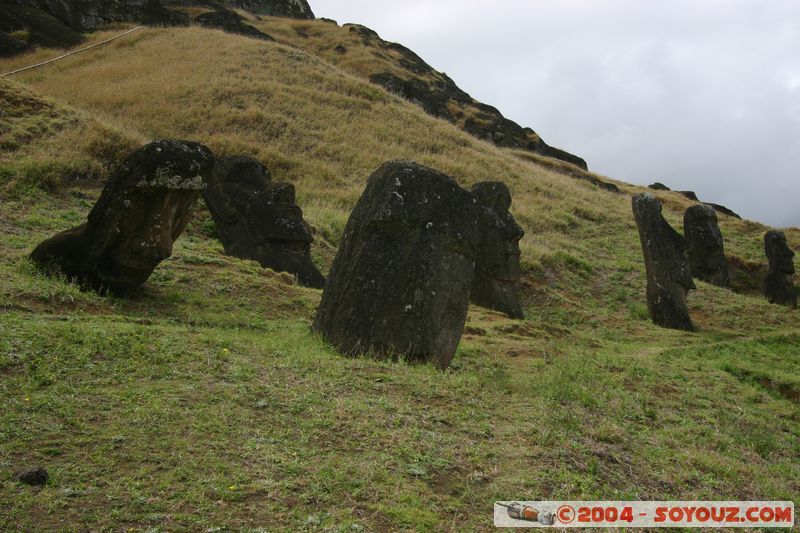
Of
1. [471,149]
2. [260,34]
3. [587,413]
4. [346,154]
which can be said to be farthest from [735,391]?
[260,34]

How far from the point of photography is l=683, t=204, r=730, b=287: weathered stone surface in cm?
2539

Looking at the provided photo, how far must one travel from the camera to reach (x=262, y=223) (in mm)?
16562

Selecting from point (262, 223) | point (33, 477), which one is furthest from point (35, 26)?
point (33, 477)

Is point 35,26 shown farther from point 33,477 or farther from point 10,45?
point 33,477

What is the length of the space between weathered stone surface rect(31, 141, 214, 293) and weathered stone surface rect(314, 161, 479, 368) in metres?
2.71

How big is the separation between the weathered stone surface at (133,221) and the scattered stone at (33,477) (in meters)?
6.58

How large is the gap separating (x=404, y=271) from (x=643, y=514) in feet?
16.0

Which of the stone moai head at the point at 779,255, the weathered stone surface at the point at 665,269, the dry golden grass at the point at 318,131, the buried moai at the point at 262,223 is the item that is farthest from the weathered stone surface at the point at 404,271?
the stone moai head at the point at 779,255

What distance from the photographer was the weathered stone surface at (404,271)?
909 centimetres

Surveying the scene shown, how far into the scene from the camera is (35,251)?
11.2 m

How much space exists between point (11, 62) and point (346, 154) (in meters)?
19.9

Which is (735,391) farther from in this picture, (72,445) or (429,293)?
(72,445)

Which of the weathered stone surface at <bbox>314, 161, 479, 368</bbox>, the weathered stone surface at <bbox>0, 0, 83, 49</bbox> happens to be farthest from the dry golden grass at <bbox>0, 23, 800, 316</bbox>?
the weathered stone surface at <bbox>314, 161, 479, 368</bbox>

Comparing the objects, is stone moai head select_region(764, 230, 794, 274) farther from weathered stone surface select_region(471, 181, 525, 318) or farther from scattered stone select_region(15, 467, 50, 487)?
scattered stone select_region(15, 467, 50, 487)
